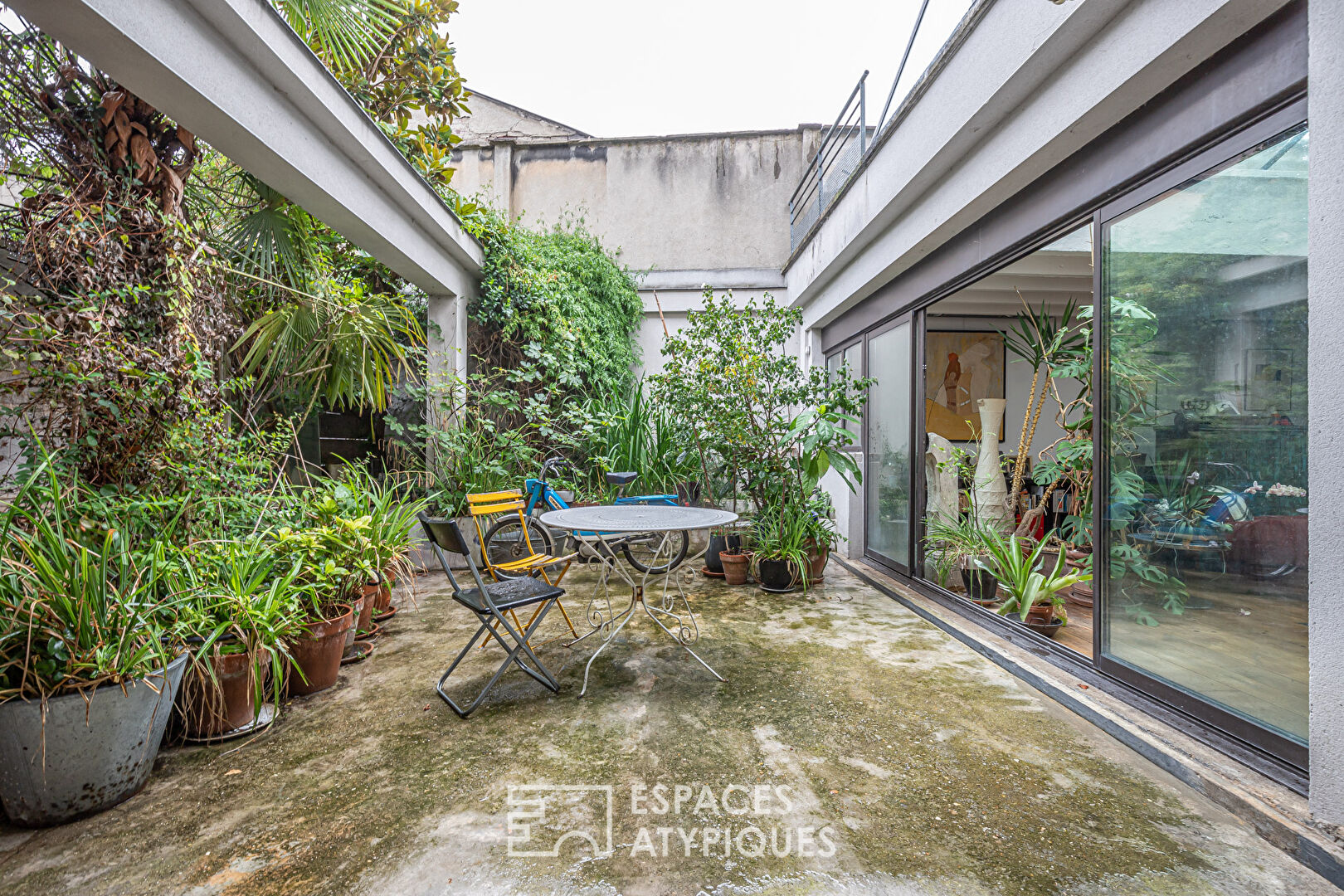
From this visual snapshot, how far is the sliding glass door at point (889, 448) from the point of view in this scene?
173 inches

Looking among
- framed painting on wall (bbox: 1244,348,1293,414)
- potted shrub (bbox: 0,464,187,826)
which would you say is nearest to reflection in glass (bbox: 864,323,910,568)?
framed painting on wall (bbox: 1244,348,1293,414)

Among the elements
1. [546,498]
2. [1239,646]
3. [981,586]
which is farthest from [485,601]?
[981,586]

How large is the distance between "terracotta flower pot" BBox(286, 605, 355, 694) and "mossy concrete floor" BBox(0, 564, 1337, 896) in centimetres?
7

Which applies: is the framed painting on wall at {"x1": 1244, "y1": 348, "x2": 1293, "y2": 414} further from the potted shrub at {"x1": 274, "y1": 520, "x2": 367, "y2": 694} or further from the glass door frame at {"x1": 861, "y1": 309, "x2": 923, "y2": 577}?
the potted shrub at {"x1": 274, "y1": 520, "x2": 367, "y2": 694}

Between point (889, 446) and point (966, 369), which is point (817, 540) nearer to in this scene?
point (889, 446)

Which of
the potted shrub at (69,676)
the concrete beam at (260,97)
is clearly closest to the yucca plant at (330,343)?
the concrete beam at (260,97)

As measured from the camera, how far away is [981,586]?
12.4 ft

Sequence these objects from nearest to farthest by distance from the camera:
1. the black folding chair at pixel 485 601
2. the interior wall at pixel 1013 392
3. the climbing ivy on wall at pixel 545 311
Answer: the black folding chair at pixel 485 601
the climbing ivy on wall at pixel 545 311
the interior wall at pixel 1013 392

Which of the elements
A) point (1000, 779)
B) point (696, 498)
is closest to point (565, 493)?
point (696, 498)

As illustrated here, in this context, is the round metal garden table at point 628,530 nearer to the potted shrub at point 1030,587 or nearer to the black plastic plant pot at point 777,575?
the black plastic plant pot at point 777,575

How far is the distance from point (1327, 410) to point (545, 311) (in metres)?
5.07

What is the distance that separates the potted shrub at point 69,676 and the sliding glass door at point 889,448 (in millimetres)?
4250

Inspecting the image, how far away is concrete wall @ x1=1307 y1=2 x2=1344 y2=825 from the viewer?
4.93 feet

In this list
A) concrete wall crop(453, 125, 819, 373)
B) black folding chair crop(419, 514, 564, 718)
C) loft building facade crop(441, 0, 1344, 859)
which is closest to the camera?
loft building facade crop(441, 0, 1344, 859)
